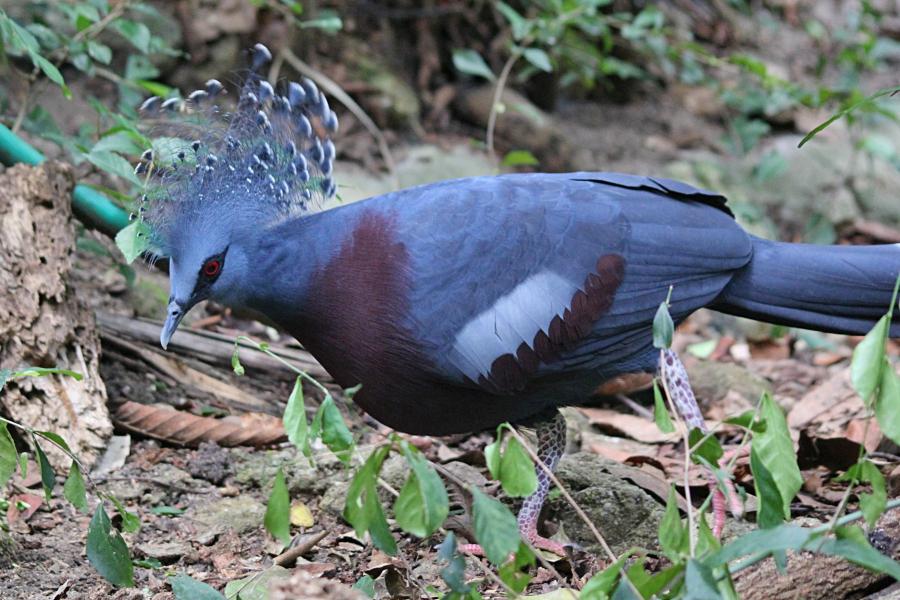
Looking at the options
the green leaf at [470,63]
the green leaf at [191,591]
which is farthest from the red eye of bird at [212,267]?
the green leaf at [470,63]

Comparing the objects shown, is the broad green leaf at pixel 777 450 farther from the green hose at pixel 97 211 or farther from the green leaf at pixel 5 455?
the green hose at pixel 97 211

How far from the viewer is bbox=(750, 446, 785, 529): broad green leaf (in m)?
2.18

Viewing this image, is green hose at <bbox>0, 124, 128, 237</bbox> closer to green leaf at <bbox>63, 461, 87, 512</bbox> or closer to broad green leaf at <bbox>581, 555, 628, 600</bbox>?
green leaf at <bbox>63, 461, 87, 512</bbox>

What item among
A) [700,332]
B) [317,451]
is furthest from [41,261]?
[700,332]

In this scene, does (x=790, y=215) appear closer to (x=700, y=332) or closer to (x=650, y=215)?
(x=700, y=332)

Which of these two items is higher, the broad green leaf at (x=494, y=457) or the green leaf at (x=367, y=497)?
the broad green leaf at (x=494, y=457)

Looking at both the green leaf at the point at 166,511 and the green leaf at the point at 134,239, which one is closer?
the green leaf at the point at 134,239

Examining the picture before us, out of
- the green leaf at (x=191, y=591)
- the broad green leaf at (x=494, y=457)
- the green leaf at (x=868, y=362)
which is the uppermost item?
the green leaf at (x=868, y=362)

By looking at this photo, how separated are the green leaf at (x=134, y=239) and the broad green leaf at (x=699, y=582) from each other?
6.40ft

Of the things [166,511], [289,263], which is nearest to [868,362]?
[289,263]

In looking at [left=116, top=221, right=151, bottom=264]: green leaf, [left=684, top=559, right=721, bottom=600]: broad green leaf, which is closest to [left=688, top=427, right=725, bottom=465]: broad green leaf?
[left=684, top=559, right=721, bottom=600]: broad green leaf

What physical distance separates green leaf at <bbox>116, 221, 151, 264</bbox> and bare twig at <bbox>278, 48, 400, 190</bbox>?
2.73 m

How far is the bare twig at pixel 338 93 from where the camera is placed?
6.01 meters

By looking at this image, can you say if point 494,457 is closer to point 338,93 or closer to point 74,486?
point 74,486
